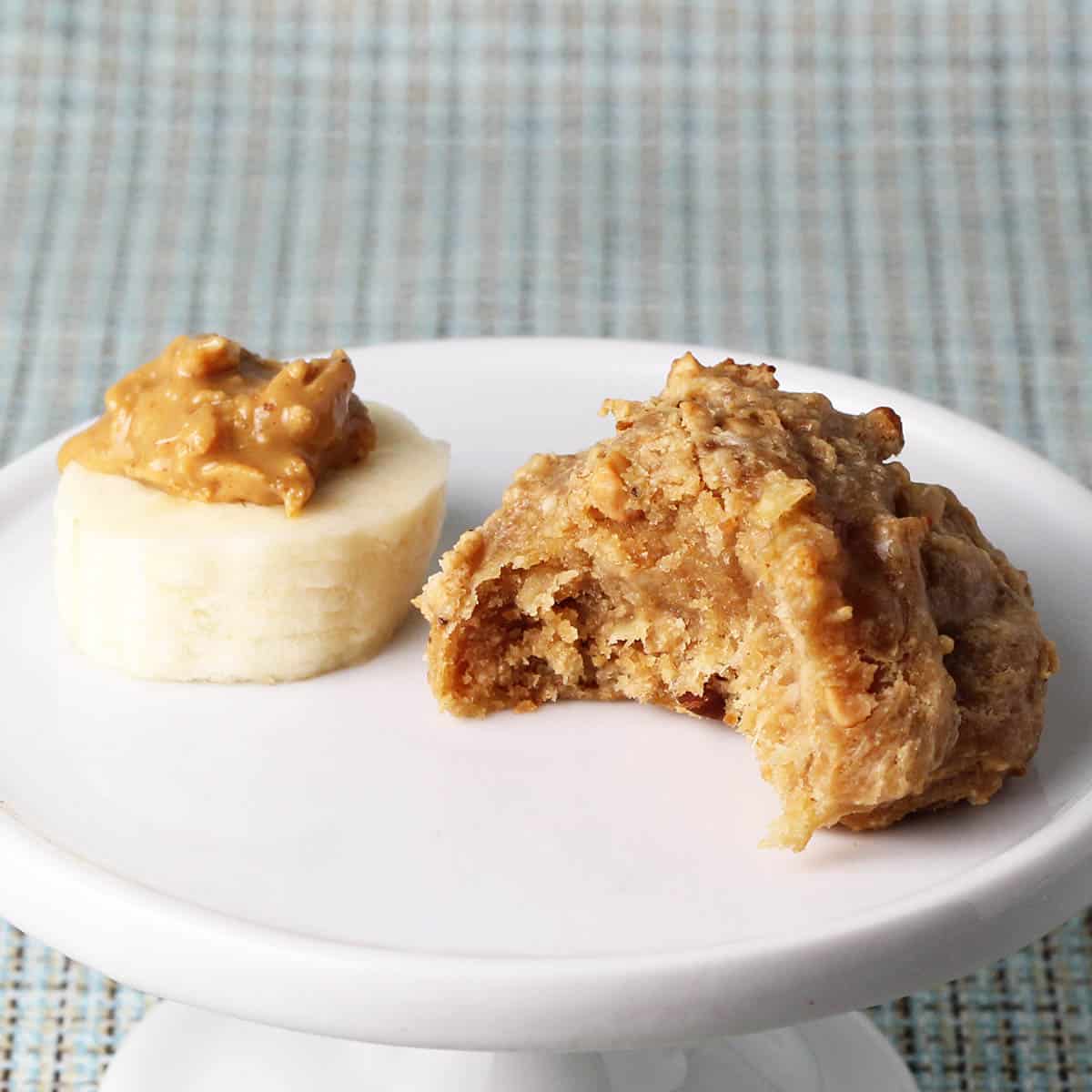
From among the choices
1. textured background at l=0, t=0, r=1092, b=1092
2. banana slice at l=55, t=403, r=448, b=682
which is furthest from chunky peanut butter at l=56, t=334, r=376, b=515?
textured background at l=0, t=0, r=1092, b=1092

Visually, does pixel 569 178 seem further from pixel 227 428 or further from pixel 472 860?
pixel 472 860

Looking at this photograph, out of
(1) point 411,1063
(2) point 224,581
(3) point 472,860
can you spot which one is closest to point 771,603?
(3) point 472,860

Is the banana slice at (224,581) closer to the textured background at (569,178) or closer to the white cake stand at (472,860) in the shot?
the white cake stand at (472,860)

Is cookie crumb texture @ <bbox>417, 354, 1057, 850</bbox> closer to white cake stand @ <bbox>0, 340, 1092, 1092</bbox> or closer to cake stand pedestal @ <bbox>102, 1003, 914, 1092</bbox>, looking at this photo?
white cake stand @ <bbox>0, 340, 1092, 1092</bbox>

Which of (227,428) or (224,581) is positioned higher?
(227,428)

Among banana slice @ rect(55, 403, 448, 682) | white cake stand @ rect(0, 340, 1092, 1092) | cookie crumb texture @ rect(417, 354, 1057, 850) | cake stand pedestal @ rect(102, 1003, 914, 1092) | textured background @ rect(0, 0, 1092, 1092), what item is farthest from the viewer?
textured background @ rect(0, 0, 1092, 1092)

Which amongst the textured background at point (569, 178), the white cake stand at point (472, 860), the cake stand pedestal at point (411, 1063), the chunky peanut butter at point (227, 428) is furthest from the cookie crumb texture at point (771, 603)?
the textured background at point (569, 178)
